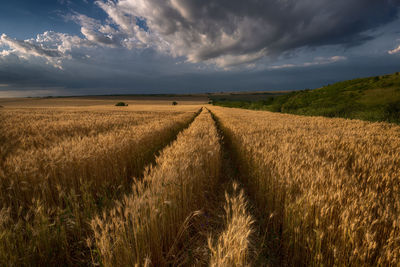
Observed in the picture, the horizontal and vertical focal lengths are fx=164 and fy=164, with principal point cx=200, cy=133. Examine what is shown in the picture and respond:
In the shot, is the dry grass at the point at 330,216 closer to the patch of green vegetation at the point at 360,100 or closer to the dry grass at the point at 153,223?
the dry grass at the point at 153,223

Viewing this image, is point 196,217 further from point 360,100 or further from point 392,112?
point 360,100

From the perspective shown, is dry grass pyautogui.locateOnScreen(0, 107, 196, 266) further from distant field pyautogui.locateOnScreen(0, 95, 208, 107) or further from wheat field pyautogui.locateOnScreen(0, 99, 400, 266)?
distant field pyautogui.locateOnScreen(0, 95, 208, 107)

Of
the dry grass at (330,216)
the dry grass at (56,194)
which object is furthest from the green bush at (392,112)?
the dry grass at (56,194)

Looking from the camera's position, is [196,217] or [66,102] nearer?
[196,217]

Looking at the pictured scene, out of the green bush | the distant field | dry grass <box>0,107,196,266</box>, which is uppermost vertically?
the distant field

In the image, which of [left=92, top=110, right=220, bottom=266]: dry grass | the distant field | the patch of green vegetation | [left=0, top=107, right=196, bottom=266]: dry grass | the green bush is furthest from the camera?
the distant field

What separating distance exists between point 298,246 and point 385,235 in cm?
74

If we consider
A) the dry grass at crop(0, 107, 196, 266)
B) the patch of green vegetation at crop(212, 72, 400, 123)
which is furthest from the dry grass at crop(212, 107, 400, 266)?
Answer: the patch of green vegetation at crop(212, 72, 400, 123)

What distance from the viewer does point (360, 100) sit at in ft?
51.6

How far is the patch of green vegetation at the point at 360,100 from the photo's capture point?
1291cm

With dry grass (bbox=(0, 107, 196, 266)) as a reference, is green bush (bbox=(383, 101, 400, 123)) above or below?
above

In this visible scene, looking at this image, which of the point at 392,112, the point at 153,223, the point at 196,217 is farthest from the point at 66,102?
the point at 392,112

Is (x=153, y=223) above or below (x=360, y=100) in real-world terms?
below

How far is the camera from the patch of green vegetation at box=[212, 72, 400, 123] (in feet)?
42.3
